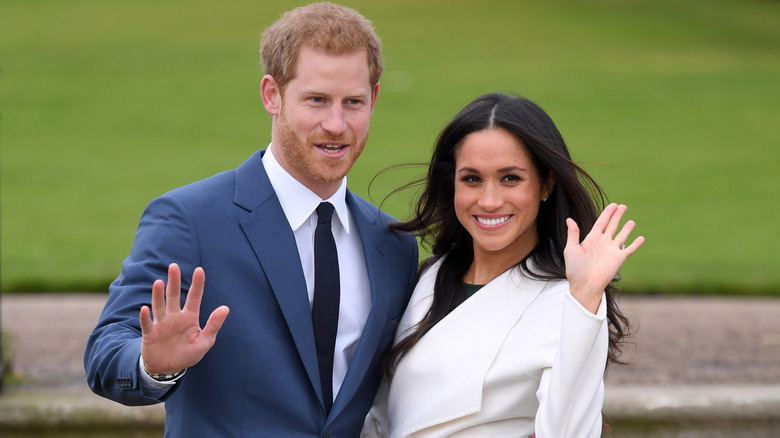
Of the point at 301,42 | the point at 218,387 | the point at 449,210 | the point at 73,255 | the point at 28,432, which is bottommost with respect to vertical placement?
the point at 73,255

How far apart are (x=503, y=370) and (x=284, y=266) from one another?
0.76 m

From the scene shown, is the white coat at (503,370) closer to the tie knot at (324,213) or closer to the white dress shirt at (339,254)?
the white dress shirt at (339,254)

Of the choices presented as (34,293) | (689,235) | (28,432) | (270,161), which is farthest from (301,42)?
(689,235)

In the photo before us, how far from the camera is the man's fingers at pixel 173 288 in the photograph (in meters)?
2.65

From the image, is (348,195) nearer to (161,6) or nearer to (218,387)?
(218,387)

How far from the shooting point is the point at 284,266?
3.22 meters

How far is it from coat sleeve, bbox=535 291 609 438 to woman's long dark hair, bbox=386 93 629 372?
19.4 inches

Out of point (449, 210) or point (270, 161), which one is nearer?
point (270, 161)

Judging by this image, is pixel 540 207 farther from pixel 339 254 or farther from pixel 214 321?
pixel 214 321

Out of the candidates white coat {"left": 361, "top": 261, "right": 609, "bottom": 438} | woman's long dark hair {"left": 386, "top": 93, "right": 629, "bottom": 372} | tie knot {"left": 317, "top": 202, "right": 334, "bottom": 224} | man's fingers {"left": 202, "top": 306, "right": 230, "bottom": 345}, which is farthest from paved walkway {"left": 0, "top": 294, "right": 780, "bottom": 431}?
man's fingers {"left": 202, "top": 306, "right": 230, "bottom": 345}

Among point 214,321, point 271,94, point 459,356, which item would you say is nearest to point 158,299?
point 214,321

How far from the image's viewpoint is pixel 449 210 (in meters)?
3.86

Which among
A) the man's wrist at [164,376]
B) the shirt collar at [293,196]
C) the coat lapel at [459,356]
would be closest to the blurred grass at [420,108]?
the coat lapel at [459,356]

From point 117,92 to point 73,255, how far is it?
12.0 m
